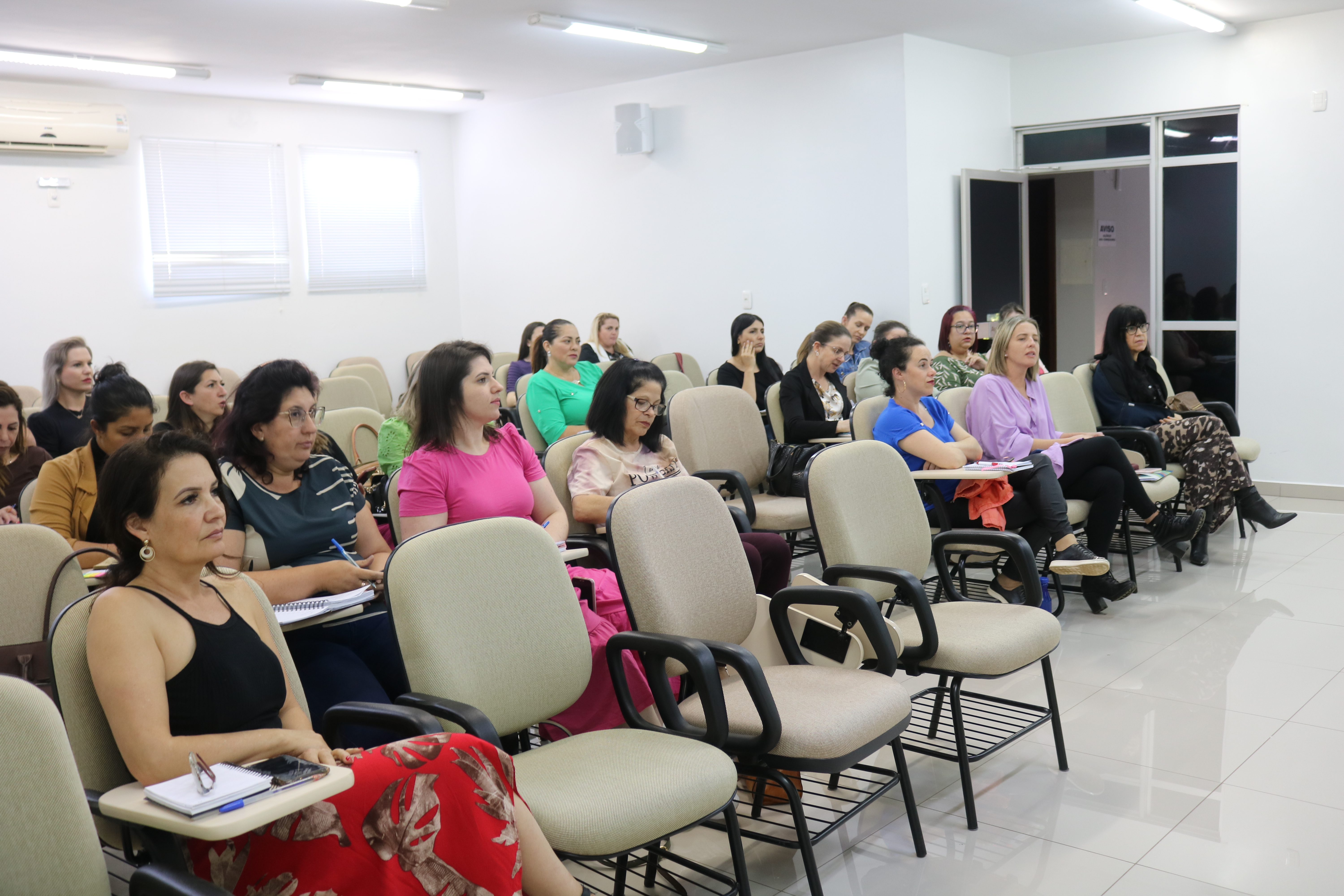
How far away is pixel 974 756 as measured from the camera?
10.3 feet

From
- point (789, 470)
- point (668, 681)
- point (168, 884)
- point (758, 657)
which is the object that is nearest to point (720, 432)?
point (789, 470)

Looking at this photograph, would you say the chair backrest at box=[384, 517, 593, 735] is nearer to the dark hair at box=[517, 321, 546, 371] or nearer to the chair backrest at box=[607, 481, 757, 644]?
the chair backrest at box=[607, 481, 757, 644]

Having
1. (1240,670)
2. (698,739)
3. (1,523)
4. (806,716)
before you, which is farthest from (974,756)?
(1,523)

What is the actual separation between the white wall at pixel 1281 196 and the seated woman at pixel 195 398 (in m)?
6.40

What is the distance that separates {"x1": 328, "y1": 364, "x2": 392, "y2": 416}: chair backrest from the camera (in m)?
8.54

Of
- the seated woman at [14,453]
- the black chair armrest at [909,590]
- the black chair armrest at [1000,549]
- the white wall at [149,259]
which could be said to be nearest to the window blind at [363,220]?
the white wall at [149,259]

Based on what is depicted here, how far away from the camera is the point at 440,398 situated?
333 cm

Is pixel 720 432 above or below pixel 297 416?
below

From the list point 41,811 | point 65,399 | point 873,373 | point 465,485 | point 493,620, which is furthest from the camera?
point 873,373

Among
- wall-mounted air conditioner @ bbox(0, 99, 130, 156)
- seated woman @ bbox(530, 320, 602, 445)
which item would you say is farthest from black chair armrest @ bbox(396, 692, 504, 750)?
wall-mounted air conditioner @ bbox(0, 99, 130, 156)

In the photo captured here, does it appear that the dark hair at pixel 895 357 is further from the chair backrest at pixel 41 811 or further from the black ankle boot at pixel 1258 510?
the chair backrest at pixel 41 811

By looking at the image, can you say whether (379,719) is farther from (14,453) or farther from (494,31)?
(494,31)

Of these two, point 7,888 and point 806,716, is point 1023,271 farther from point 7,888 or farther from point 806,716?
point 7,888

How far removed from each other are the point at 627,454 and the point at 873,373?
9.38ft
